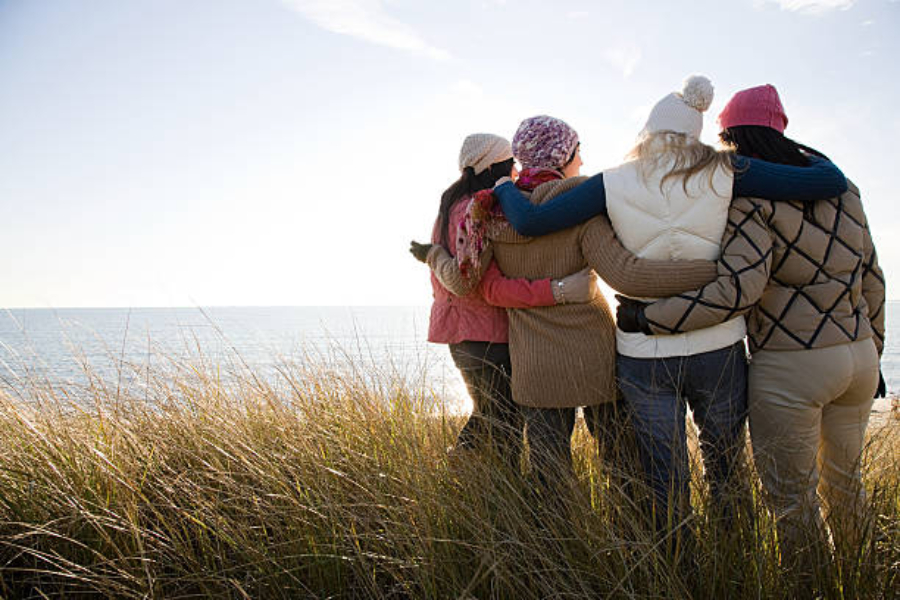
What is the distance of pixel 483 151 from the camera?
2709 mm

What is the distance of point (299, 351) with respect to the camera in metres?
3.86

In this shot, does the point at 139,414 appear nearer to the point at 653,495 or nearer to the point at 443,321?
the point at 443,321

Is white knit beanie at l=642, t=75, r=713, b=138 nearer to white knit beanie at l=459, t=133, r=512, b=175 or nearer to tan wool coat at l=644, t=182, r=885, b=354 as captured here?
tan wool coat at l=644, t=182, r=885, b=354

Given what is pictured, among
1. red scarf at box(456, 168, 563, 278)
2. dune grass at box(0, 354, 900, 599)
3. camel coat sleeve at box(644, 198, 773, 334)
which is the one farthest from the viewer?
red scarf at box(456, 168, 563, 278)

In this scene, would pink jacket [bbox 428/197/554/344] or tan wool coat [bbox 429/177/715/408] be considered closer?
tan wool coat [bbox 429/177/715/408]

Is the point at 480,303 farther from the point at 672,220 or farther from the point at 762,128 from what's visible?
the point at 762,128

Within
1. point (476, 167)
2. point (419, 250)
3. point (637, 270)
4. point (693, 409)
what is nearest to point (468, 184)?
point (476, 167)

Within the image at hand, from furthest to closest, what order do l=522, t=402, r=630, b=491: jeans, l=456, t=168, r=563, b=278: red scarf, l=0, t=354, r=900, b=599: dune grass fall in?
l=456, t=168, r=563, b=278: red scarf
l=522, t=402, r=630, b=491: jeans
l=0, t=354, r=900, b=599: dune grass

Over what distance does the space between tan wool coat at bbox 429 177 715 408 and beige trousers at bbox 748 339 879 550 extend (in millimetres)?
538

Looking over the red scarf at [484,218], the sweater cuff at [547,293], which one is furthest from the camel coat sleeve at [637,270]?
the red scarf at [484,218]

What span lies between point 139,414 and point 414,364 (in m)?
1.50

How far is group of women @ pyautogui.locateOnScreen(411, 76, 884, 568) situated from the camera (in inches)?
78.0

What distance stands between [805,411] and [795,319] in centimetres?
Result: 32

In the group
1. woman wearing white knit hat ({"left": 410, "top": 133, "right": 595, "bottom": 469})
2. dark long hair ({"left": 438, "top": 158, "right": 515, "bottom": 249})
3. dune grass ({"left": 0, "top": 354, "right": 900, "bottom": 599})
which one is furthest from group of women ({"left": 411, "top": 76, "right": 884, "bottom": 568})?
dark long hair ({"left": 438, "top": 158, "right": 515, "bottom": 249})
